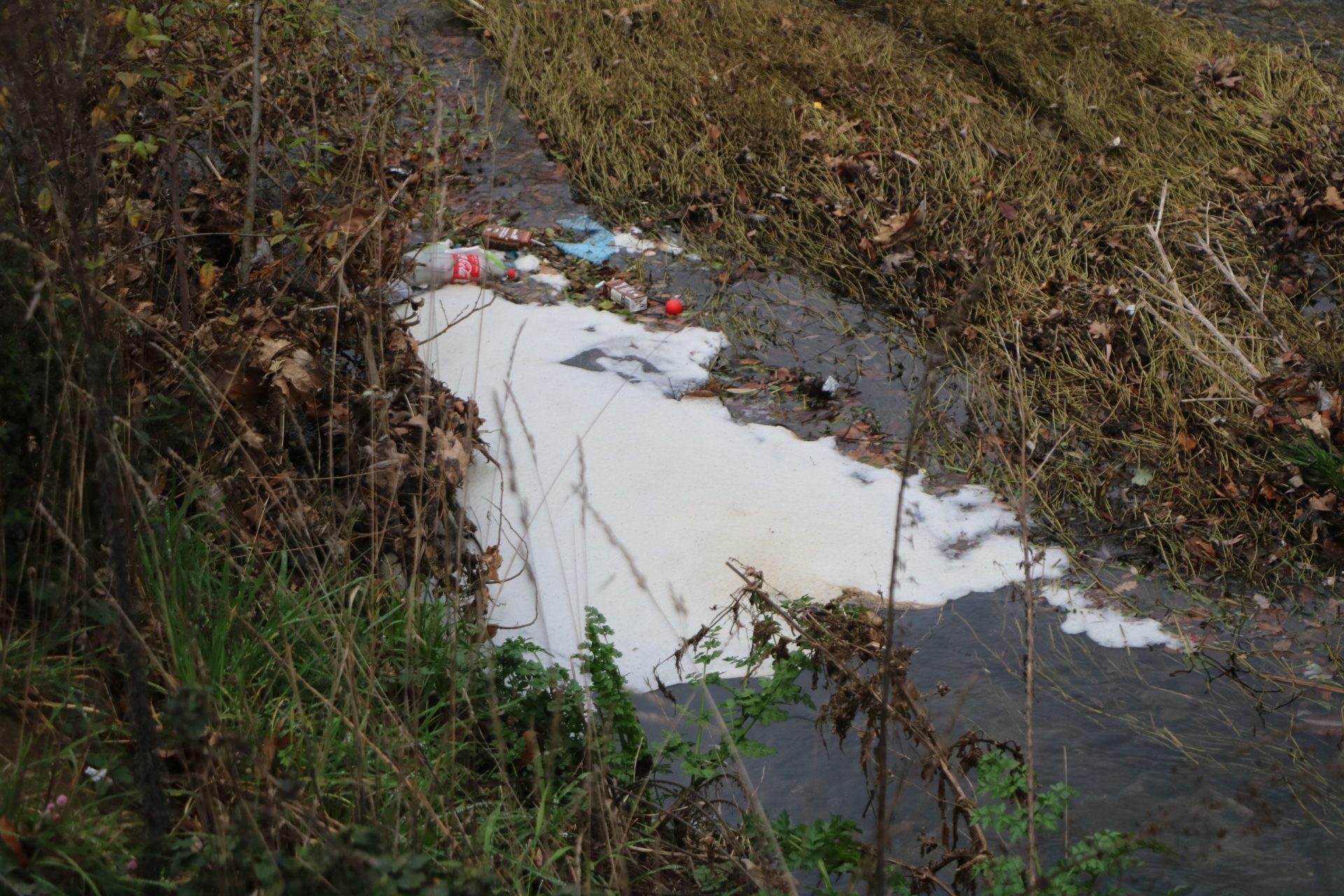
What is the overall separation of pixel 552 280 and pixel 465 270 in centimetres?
46

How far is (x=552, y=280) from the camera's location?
5.41 metres

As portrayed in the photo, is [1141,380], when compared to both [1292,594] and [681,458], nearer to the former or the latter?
[1292,594]

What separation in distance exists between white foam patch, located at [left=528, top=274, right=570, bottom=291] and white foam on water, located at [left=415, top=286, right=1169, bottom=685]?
0.56m

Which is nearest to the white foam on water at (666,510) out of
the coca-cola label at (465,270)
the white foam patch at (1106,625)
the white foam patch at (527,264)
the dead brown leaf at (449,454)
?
the white foam patch at (1106,625)

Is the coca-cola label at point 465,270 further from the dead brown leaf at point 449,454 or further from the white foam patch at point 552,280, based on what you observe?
the dead brown leaf at point 449,454

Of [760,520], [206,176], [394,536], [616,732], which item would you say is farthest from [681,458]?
[206,176]

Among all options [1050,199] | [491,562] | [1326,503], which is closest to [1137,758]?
[1326,503]

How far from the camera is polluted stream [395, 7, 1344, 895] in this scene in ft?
9.23

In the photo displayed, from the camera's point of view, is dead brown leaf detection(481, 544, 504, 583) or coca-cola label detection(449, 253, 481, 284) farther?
coca-cola label detection(449, 253, 481, 284)

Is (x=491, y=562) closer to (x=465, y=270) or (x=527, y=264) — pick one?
(x=465, y=270)

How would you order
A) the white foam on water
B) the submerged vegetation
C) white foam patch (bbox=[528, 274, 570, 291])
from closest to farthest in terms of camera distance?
the white foam on water → the submerged vegetation → white foam patch (bbox=[528, 274, 570, 291])

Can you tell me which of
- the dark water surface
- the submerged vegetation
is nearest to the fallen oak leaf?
the submerged vegetation

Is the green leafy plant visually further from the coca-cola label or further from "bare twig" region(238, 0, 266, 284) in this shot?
the coca-cola label

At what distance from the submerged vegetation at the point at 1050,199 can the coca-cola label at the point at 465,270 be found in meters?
1.04
